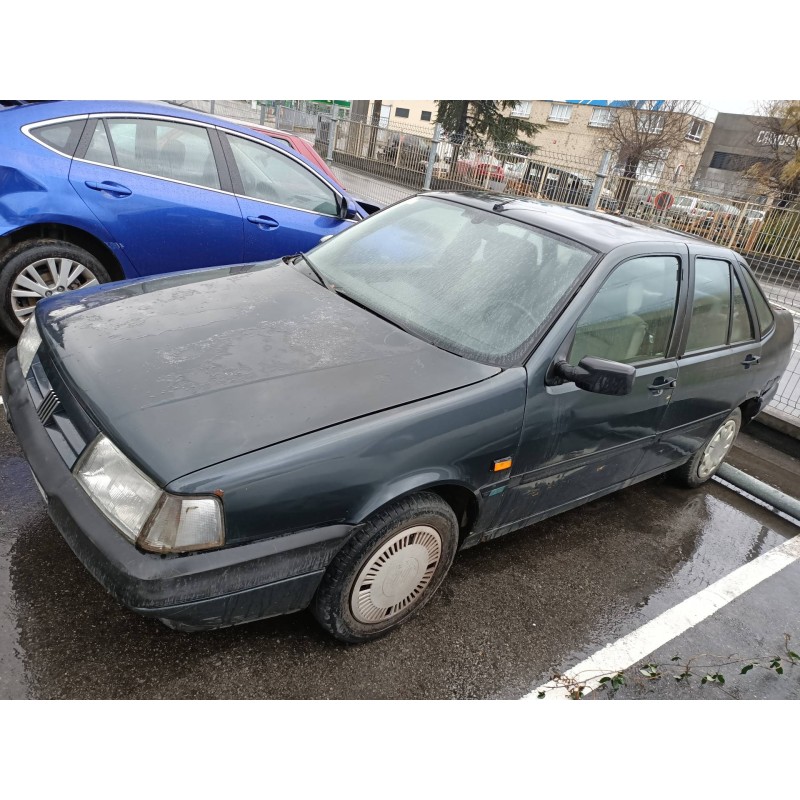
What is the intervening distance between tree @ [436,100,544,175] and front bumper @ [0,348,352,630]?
25094 mm

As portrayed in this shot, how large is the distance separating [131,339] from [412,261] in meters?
1.38

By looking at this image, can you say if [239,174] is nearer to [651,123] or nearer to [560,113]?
[651,123]

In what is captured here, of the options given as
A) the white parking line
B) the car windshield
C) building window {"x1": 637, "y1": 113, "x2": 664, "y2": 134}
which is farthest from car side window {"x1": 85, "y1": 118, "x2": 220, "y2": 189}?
building window {"x1": 637, "y1": 113, "x2": 664, "y2": 134}

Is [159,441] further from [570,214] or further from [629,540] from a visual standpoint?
[629,540]

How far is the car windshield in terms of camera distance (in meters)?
2.71

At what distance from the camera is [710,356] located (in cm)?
353

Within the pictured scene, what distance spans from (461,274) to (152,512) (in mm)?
1750

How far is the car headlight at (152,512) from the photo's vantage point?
187 centimetres

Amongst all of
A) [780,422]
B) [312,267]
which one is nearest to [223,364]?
[312,267]

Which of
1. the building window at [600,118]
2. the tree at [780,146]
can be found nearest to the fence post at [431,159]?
the tree at [780,146]

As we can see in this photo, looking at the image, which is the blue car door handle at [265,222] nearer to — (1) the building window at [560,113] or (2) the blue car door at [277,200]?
(2) the blue car door at [277,200]

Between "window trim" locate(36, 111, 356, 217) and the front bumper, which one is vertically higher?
"window trim" locate(36, 111, 356, 217)

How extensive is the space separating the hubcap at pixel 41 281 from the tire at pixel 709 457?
4.10m

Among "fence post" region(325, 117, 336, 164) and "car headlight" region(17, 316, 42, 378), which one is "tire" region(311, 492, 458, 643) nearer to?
"car headlight" region(17, 316, 42, 378)
